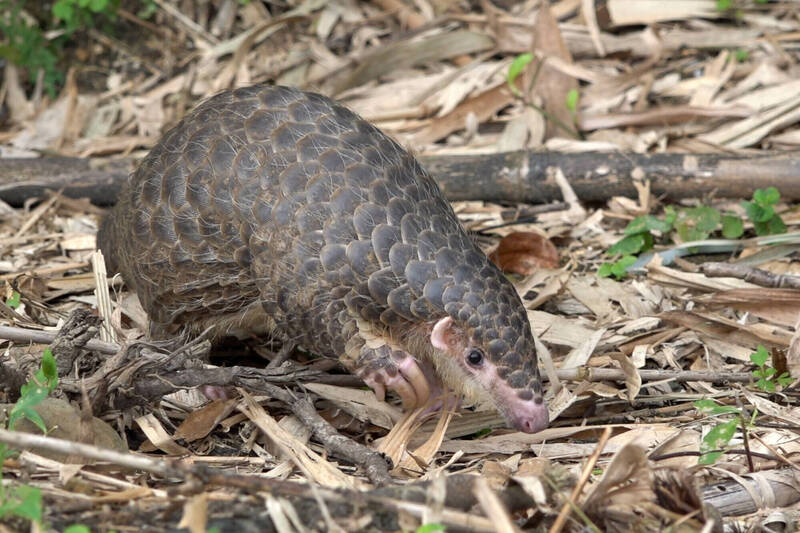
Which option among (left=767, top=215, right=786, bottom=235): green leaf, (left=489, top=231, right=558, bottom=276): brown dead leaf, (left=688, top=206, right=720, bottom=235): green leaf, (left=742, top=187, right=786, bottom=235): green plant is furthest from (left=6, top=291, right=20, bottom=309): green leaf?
(left=767, top=215, right=786, bottom=235): green leaf

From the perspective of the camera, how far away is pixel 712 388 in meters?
4.02

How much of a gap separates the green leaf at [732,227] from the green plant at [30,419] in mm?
3374

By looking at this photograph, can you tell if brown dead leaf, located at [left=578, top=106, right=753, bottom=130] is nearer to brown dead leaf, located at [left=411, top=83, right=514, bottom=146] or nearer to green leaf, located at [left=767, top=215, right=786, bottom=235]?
brown dead leaf, located at [left=411, top=83, right=514, bottom=146]

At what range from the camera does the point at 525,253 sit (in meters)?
5.11

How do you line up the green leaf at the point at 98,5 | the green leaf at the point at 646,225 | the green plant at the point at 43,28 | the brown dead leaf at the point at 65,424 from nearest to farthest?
1. the brown dead leaf at the point at 65,424
2. the green leaf at the point at 646,225
3. the green leaf at the point at 98,5
4. the green plant at the point at 43,28

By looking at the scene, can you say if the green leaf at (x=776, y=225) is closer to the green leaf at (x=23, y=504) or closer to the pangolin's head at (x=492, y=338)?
the pangolin's head at (x=492, y=338)

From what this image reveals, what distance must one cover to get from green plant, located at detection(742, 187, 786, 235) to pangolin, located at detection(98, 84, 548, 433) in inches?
73.6

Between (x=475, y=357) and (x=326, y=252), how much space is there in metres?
0.70

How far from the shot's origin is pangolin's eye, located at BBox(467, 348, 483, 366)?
3.62 meters

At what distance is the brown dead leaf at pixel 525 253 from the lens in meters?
5.05

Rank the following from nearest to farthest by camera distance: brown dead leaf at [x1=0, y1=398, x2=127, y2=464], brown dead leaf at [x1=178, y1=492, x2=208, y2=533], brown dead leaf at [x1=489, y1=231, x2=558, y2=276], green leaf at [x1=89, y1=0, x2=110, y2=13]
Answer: brown dead leaf at [x1=178, y1=492, x2=208, y2=533] → brown dead leaf at [x1=0, y1=398, x2=127, y2=464] → brown dead leaf at [x1=489, y1=231, x2=558, y2=276] → green leaf at [x1=89, y1=0, x2=110, y2=13]

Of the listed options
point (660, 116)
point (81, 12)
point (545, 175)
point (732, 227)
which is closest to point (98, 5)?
point (81, 12)

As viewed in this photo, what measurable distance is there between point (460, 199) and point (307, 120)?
178cm

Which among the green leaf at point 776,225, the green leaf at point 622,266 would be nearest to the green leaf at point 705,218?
the green leaf at point 776,225
